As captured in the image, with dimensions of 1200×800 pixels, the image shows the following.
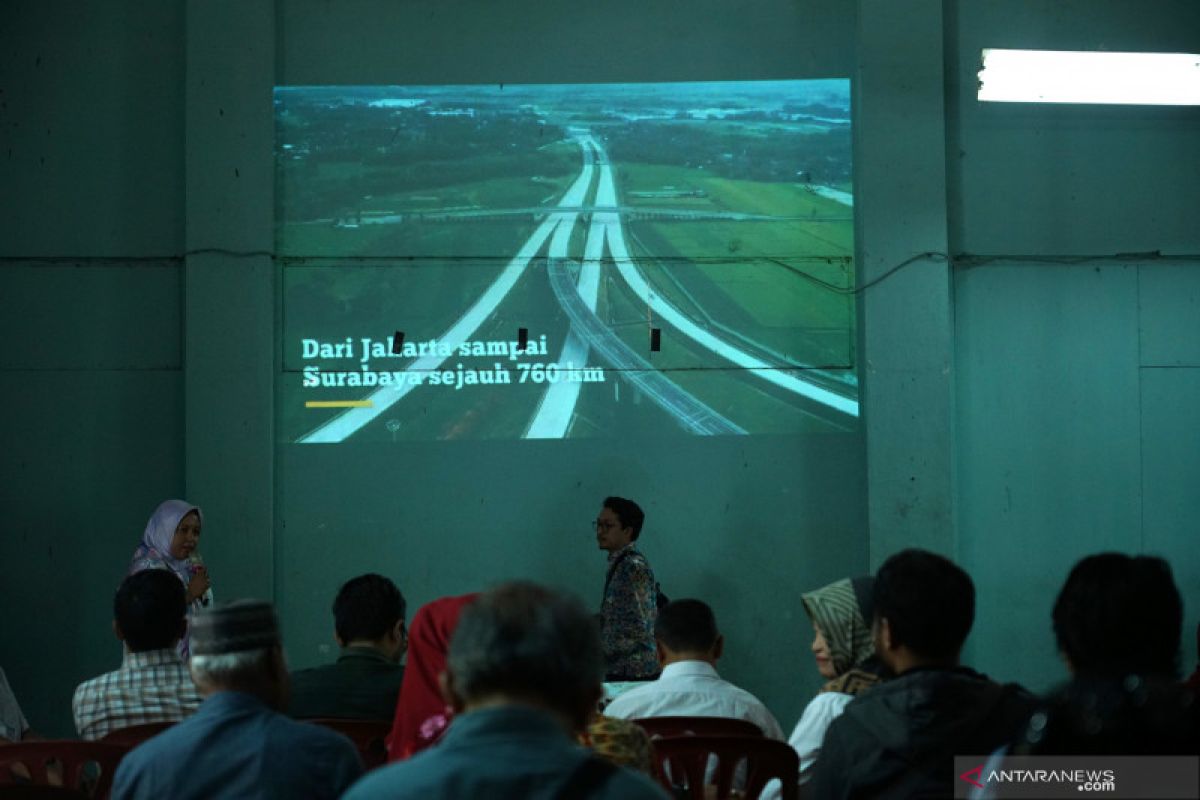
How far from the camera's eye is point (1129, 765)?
1.70m

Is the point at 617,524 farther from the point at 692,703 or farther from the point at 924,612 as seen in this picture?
the point at 924,612

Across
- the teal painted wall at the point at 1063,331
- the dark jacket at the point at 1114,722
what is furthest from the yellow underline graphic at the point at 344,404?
the dark jacket at the point at 1114,722

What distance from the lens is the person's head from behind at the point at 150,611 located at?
10.5 ft

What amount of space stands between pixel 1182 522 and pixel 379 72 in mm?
4454

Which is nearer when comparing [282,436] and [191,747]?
[191,747]

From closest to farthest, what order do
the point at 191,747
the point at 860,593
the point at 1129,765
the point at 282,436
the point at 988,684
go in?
the point at 1129,765 < the point at 191,747 < the point at 988,684 < the point at 860,593 < the point at 282,436

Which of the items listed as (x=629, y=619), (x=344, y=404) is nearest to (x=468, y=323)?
(x=344, y=404)

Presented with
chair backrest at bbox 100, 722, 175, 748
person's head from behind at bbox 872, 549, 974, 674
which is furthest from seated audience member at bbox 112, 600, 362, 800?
person's head from behind at bbox 872, 549, 974, 674

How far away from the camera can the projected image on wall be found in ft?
19.7

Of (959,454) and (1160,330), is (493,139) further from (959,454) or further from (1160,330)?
(1160,330)

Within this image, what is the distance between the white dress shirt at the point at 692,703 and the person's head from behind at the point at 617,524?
6.97 ft

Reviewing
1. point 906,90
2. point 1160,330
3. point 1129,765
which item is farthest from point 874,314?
point 1129,765

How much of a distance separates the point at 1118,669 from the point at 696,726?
1.37 meters

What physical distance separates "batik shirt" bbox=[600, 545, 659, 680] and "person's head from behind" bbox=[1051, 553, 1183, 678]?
11.3 feet
